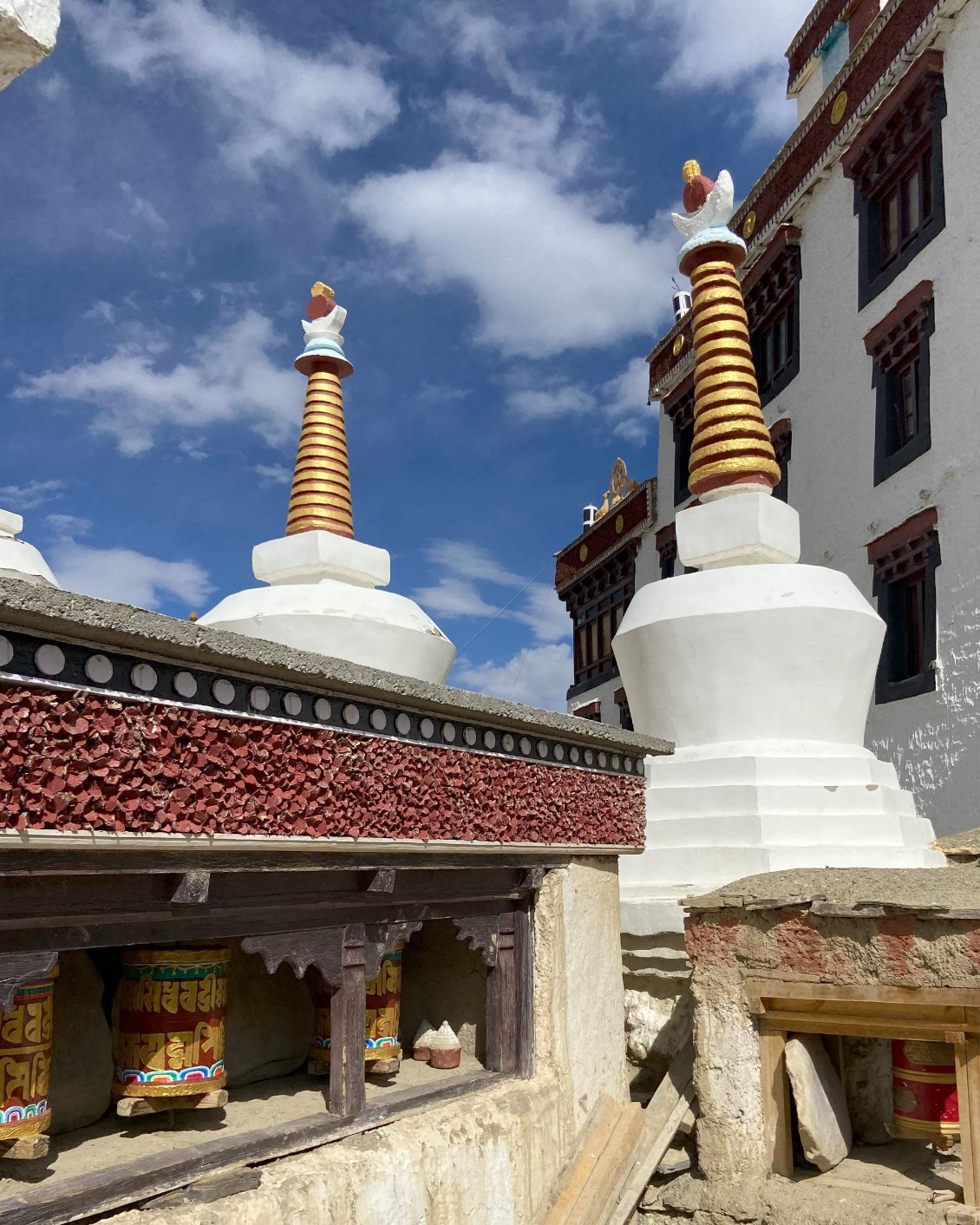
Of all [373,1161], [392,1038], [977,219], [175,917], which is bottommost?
[373,1161]

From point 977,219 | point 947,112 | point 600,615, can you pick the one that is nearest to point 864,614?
point 977,219

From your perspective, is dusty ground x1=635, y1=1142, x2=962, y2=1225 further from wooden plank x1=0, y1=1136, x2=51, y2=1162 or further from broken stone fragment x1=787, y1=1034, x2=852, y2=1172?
wooden plank x1=0, y1=1136, x2=51, y2=1162

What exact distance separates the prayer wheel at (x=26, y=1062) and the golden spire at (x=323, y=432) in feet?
18.1

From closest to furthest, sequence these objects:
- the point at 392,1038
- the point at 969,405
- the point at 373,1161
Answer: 1. the point at 373,1161
2. the point at 392,1038
3. the point at 969,405

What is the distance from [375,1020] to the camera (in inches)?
213

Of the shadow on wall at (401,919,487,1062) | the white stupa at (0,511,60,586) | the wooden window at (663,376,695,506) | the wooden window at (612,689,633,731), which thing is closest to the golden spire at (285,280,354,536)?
the white stupa at (0,511,60,586)

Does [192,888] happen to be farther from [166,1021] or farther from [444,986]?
[444,986]

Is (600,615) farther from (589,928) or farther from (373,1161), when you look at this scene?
(373,1161)

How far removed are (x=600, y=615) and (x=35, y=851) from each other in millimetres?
17462

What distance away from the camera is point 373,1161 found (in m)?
4.45

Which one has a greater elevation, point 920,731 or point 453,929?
point 920,731

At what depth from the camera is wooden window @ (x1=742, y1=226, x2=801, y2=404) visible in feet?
46.5

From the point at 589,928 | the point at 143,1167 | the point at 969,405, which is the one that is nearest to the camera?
the point at 143,1167

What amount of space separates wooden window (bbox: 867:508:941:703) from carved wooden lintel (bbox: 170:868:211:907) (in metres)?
8.44
